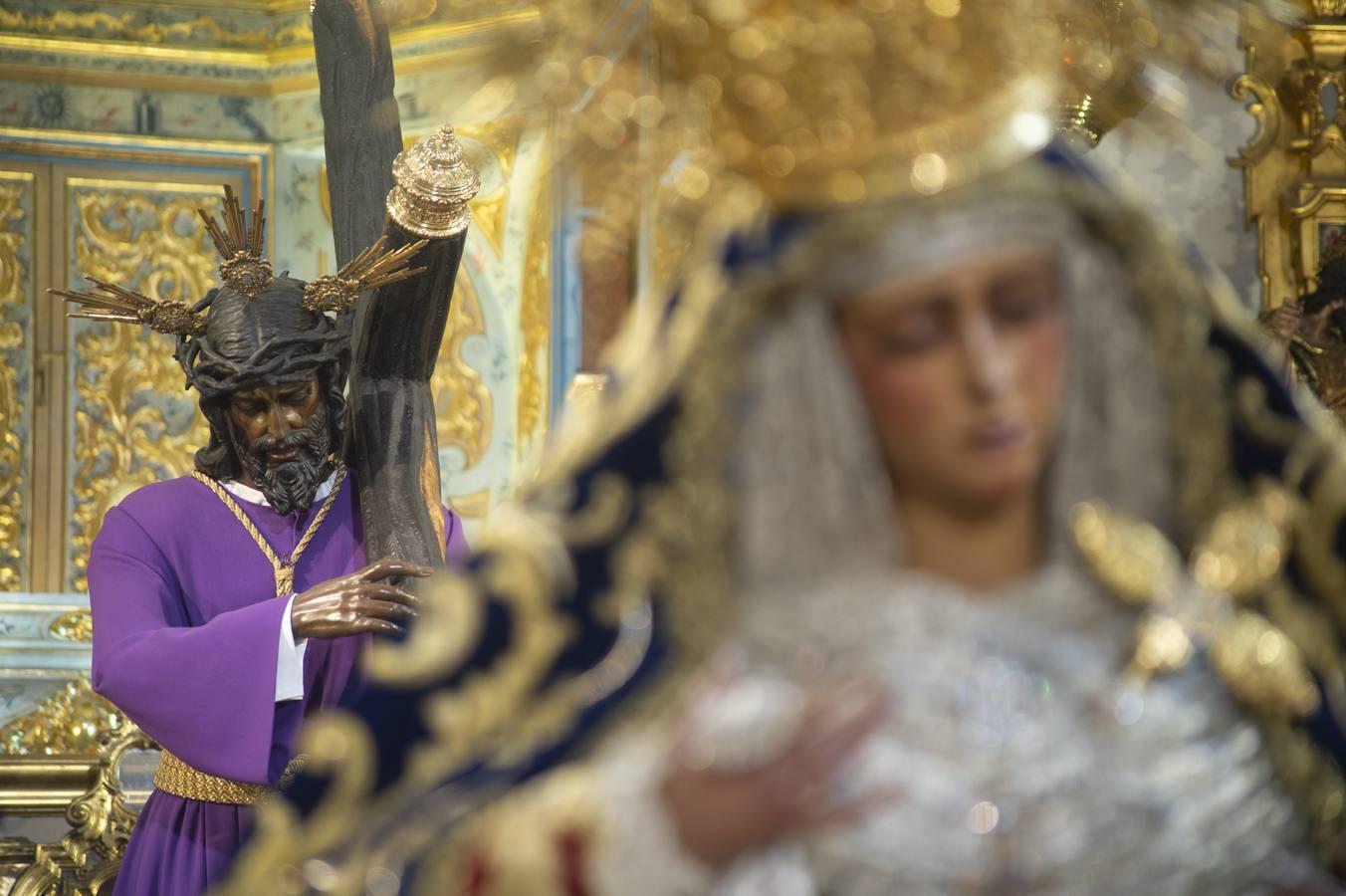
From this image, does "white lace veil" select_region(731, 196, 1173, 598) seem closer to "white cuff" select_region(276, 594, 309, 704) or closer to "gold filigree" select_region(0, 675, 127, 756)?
"white cuff" select_region(276, 594, 309, 704)

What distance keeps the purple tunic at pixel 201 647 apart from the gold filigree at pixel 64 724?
2164mm

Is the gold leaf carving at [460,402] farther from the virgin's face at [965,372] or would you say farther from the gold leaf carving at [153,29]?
the virgin's face at [965,372]

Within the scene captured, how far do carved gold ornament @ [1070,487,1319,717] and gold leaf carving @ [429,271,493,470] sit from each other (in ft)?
16.1

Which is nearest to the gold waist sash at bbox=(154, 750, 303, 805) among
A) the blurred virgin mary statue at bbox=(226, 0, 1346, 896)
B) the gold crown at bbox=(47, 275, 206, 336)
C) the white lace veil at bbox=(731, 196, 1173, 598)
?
the gold crown at bbox=(47, 275, 206, 336)

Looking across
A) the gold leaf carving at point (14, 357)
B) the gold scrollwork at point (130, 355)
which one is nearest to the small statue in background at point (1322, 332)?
the gold scrollwork at point (130, 355)

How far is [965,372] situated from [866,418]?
102 mm

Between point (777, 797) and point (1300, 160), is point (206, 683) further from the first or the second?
point (1300, 160)

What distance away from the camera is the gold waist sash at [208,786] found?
159 inches

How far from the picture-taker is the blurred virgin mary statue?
78.7 inches

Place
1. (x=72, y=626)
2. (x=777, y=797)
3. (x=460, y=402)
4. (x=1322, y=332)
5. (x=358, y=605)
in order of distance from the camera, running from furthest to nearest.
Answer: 1. (x=460, y=402)
2. (x=72, y=626)
3. (x=1322, y=332)
4. (x=358, y=605)
5. (x=777, y=797)

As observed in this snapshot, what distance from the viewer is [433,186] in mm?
4055

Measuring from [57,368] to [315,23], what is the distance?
2.88 meters

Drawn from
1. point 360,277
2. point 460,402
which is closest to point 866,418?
point 360,277

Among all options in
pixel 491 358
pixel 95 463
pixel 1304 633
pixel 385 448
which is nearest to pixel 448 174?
pixel 385 448
